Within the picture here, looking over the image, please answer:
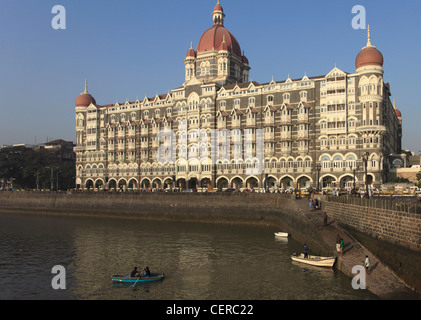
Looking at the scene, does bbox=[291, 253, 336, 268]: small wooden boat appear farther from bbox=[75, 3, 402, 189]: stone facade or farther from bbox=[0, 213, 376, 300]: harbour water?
bbox=[75, 3, 402, 189]: stone facade

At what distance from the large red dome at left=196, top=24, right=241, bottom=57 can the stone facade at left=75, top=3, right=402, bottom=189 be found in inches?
12.6

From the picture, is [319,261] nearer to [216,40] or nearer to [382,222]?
[382,222]

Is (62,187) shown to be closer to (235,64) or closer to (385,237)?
(235,64)

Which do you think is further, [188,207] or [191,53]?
[191,53]

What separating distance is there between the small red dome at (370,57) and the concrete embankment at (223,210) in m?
31.5

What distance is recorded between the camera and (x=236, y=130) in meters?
83.8

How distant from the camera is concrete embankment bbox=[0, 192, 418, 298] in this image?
29.4m

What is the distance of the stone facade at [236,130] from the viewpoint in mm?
71125

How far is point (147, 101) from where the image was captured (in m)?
100

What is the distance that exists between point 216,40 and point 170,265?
75.3 meters

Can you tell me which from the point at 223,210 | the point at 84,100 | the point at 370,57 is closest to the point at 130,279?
the point at 223,210

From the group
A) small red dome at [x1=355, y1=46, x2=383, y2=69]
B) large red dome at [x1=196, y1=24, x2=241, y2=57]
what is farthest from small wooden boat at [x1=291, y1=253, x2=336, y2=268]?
large red dome at [x1=196, y1=24, x2=241, y2=57]

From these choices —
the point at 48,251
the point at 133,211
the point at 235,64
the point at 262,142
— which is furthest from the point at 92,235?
the point at 235,64
